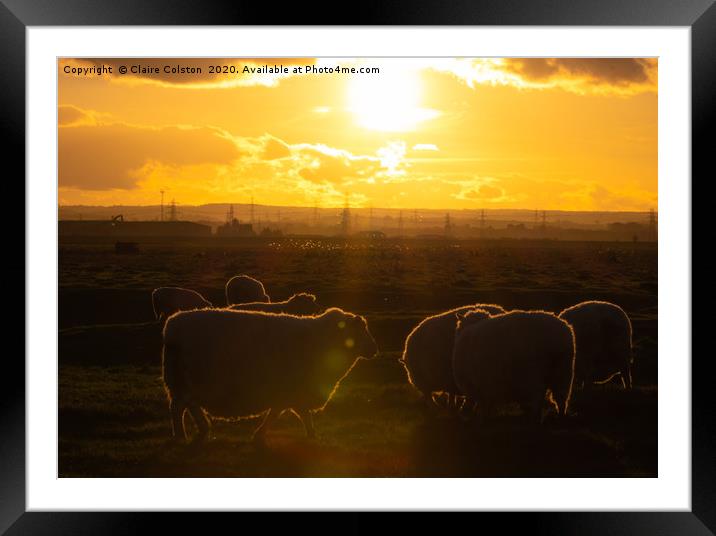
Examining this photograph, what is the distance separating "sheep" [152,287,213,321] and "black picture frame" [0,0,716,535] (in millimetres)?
10075

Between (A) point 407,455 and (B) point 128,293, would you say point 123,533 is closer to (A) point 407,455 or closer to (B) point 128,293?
(A) point 407,455

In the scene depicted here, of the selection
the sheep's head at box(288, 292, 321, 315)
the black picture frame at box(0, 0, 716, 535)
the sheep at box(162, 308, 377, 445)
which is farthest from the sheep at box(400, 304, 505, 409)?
the black picture frame at box(0, 0, 716, 535)

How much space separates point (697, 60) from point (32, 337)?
19.6 ft

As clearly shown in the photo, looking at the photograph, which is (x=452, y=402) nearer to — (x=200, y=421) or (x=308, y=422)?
(x=308, y=422)

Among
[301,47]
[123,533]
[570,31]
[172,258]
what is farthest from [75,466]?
[172,258]

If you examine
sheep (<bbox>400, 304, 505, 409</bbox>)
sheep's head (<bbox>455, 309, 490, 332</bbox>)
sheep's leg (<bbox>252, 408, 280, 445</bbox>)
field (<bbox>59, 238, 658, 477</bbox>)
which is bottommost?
field (<bbox>59, 238, 658, 477</bbox>)

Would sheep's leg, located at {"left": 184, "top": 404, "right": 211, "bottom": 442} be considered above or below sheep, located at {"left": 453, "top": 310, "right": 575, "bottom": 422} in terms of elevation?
below

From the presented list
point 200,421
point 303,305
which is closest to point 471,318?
point 303,305

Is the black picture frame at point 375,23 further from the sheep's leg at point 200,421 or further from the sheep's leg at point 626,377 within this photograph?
the sheep's leg at point 626,377

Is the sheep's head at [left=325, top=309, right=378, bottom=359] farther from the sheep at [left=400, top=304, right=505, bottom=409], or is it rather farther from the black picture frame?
A: the black picture frame

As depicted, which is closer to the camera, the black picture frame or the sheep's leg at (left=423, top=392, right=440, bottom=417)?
the black picture frame

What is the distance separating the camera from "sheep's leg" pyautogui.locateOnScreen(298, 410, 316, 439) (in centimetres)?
815

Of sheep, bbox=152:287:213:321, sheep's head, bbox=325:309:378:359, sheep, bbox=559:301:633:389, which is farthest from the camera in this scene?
sheep, bbox=152:287:213:321

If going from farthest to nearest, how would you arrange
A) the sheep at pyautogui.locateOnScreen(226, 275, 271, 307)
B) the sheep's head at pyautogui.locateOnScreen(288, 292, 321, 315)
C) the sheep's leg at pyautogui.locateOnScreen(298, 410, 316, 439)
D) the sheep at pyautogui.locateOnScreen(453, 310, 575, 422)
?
the sheep at pyautogui.locateOnScreen(226, 275, 271, 307) < the sheep's head at pyautogui.locateOnScreen(288, 292, 321, 315) < the sheep at pyautogui.locateOnScreen(453, 310, 575, 422) < the sheep's leg at pyautogui.locateOnScreen(298, 410, 316, 439)
